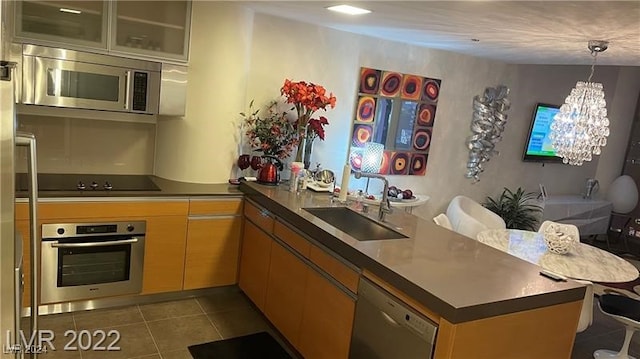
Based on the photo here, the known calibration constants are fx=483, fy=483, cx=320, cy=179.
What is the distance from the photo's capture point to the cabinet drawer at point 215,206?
3451 mm

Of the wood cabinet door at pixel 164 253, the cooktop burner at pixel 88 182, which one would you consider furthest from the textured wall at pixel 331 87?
the wood cabinet door at pixel 164 253

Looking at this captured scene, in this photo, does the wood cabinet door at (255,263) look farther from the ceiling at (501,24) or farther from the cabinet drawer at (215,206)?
the ceiling at (501,24)

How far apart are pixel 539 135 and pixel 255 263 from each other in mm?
4177

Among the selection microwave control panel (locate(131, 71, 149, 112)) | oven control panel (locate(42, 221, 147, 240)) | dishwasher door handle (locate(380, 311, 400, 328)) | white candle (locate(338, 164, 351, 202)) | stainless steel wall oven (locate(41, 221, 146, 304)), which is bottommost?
stainless steel wall oven (locate(41, 221, 146, 304))

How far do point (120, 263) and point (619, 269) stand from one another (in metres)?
3.36

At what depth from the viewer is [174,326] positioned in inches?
128

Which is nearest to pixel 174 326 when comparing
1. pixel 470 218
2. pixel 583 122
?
pixel 470 218

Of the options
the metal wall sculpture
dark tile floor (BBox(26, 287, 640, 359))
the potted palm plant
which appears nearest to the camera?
dark tile floor (BBox(26, 287, 640, 359))

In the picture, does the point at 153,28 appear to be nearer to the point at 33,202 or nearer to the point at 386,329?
the point at 33,202

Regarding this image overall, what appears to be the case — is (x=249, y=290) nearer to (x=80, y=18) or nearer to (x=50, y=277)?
(x=50, y=277)

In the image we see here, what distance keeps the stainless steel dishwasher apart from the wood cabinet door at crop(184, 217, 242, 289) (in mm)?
1549

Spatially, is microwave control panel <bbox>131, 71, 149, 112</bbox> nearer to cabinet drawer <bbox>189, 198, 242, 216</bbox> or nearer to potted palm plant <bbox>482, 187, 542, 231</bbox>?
cabinet drawer <bbox>189, 198, 242, 216</bbox>

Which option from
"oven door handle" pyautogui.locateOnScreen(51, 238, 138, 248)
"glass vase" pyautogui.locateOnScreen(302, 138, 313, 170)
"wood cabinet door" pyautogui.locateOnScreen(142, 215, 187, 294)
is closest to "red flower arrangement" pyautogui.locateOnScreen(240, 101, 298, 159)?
"glass vase" pyautogui.locateOnScreen(302, 138, 313, 170)

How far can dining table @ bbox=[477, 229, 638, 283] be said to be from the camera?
3070mm
